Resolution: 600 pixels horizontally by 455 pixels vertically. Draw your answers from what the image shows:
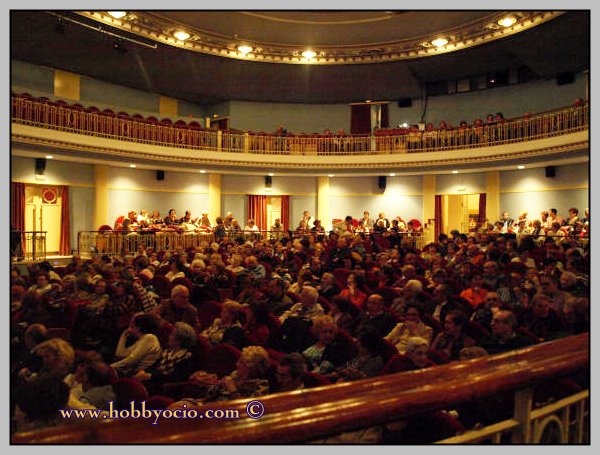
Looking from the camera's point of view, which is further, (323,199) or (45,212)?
(323,199)

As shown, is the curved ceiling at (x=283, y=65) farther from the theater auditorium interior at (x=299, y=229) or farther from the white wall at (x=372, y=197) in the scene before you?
→ the white wall at (x=372, y=197)

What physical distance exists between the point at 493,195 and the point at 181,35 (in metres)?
9.83

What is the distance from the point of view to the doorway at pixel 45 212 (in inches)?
522

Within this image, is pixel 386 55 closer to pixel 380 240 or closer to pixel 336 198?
pixel 336 198

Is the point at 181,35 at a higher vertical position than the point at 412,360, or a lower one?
higher

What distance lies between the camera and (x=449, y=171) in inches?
614

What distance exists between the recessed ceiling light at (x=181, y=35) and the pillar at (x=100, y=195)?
3.92 meters

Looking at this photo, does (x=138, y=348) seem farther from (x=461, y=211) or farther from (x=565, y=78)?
(x=461, y=211)

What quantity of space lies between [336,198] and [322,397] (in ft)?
54.4

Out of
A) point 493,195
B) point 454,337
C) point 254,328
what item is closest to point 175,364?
point 254,328

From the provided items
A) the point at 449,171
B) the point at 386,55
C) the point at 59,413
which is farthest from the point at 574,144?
the point at 59,413

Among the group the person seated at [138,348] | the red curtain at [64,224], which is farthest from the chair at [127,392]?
the red curtain at [64,224]

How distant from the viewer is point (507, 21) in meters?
12.6

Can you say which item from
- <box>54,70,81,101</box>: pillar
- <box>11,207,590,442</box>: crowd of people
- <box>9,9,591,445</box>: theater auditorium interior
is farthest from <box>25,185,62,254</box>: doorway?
<box>11,207,590,442</box>: crowd of people
